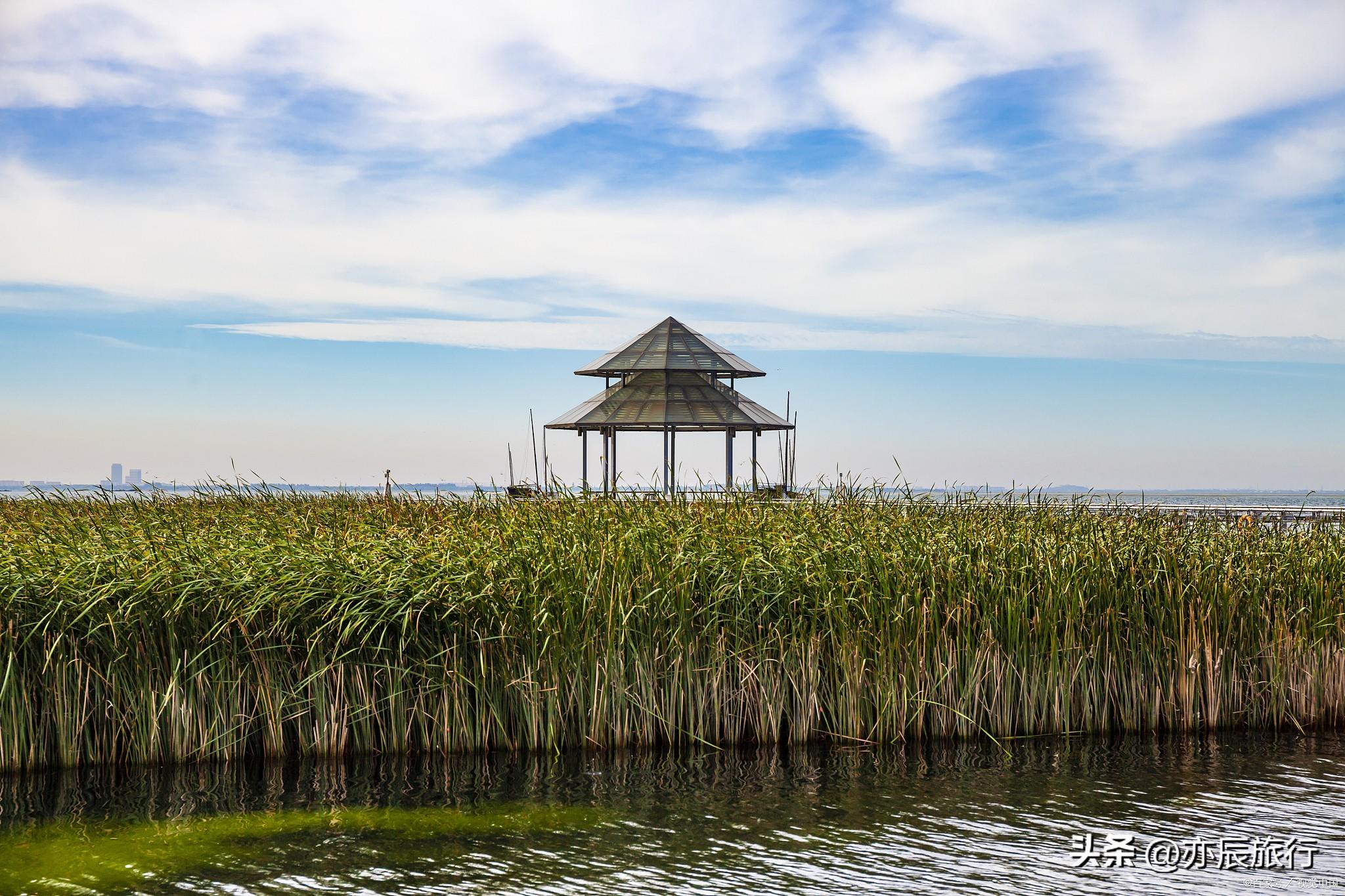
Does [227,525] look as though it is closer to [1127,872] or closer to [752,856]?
[752,856]

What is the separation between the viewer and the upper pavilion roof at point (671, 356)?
21.8 m

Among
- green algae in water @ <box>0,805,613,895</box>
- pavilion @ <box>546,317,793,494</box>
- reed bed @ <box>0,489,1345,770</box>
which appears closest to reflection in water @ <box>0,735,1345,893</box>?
green algae in water @ <box>0,805,613,895</box>

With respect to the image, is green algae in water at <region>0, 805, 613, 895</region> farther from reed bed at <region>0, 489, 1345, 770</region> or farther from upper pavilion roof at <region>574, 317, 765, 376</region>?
upper pavilion roof at <region>574, 317, 765, 376</region>

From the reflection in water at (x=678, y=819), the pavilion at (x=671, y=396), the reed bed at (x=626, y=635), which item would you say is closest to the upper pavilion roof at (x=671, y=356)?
the pavilion at (x=671, y=396)

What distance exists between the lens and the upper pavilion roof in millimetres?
21766

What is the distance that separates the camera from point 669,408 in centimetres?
2130

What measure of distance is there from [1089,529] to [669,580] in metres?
3.70

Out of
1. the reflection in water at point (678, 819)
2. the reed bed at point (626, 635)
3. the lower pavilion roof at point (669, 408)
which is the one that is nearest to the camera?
the reflection in water at point (678, 819)

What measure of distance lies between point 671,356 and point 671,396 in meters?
0.79

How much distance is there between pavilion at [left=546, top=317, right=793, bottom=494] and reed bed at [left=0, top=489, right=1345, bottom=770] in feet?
41.0

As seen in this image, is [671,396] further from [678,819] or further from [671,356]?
[678,819]

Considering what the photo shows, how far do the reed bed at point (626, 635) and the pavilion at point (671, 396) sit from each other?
12.5 meters

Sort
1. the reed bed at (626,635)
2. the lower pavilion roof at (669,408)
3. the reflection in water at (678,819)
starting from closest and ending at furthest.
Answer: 1. the reflection in water at (678,819)
2. the reed bed at (626,635)
3. the lower pavilion roof at (669,408)

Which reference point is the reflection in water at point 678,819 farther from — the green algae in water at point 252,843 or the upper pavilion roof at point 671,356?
the upper pavilion roof at point 671,356
